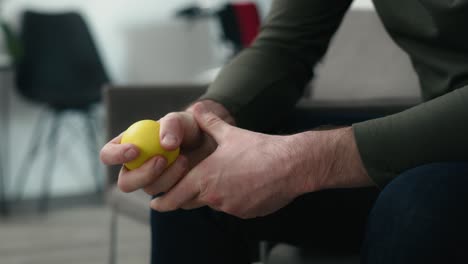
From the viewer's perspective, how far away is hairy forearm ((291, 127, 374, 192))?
0.70 m

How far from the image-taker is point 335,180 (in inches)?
28.3

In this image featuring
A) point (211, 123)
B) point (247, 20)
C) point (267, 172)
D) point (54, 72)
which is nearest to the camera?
point (267, 172)

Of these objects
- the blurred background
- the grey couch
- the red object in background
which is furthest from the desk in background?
the grey couch

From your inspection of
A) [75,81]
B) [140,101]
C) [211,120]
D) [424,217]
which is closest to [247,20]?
[75,81]

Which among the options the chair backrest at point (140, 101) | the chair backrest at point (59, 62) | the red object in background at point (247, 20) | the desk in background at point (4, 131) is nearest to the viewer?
the chair backrest at point (140, 101)

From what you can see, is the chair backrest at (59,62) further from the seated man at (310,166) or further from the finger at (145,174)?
the finger at (145,174)

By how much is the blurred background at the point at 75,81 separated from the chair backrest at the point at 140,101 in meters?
1.12

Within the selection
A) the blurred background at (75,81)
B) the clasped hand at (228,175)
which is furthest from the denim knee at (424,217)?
the blurred background at (75,81)

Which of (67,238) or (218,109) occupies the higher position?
(218,109)

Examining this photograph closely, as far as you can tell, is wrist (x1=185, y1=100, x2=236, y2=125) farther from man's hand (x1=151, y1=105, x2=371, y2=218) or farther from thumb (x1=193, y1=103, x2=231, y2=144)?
man's hand (x1=151, y1=105, x2=371, y2=218)

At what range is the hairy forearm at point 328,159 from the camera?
704 millimetres

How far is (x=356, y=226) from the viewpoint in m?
0.93

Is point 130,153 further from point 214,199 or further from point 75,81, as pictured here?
point 75,81

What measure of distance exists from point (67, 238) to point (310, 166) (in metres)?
2.34
